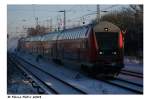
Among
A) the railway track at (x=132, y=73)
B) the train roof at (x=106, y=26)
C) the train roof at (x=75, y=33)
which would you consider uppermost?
the train roof at (x=106, y=26)

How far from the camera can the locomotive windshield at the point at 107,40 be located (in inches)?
294

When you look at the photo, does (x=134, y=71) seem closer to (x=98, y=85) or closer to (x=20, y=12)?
(x=98, y=85)

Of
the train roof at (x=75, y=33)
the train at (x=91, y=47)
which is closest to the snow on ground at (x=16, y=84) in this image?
the train at (x=91, y=47)

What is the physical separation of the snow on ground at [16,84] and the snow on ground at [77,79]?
0.50 m

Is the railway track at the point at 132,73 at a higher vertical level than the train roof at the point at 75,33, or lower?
lower

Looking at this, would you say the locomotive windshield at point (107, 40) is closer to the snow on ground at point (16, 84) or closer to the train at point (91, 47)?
the train at point (91, 47)

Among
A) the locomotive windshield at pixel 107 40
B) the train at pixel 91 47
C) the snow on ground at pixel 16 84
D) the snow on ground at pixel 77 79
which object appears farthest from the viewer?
the locomotive windshield at pixel 107 40

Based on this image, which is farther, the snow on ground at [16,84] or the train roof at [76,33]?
the train roof at [76,33]

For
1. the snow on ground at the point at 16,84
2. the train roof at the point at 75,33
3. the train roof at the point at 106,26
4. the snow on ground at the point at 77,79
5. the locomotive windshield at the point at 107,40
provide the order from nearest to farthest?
1. the snow on ground at the point at 16,84
2. the snow on ground at the point at 77,79
3. the train roof at the point at 106,26
4. the locomotive windshield at the point at 107,40
5. the train roof at the point at 75,33

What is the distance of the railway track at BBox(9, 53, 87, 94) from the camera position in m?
6.57

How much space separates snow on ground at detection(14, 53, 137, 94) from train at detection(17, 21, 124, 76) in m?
0.13

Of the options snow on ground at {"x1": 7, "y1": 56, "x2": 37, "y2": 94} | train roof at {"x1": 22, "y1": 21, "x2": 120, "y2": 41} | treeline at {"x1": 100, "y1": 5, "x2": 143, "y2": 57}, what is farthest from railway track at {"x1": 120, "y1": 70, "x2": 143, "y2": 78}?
snow on ground at {"x1": 7, "y1": 56, "x2": 37, "y2": 94}
